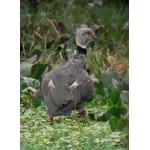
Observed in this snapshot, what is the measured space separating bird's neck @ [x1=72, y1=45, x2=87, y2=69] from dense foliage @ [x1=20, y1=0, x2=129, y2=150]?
62 millimetres

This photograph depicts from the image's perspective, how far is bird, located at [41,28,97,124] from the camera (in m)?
5.73

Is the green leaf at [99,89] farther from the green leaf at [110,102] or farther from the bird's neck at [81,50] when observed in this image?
the bird's neck at [81,50]

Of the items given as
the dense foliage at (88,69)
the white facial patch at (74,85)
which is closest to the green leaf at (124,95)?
the dense foliage at (88,69)

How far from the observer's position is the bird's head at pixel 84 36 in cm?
593

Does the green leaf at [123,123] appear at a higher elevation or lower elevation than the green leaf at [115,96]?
lower

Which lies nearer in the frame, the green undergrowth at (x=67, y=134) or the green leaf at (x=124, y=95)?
the green undergrowth at (x=67, y=134)

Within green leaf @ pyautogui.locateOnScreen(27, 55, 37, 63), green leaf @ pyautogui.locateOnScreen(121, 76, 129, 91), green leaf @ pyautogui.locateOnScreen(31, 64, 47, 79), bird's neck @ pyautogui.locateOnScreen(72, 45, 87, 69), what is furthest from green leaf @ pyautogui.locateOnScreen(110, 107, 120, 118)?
green leaf @ pyautogui.locateOnScreen(27, 55, 37, 63)

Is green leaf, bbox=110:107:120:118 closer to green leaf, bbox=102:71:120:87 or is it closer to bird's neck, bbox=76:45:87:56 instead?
green leaf, bbox=102:71:120:87

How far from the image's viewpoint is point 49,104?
575 cm

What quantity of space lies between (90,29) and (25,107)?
514mm

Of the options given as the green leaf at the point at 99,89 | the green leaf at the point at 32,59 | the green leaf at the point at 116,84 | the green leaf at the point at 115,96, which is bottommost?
the green leaf at the point at 115,96

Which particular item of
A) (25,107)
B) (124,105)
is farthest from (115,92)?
(25,107)

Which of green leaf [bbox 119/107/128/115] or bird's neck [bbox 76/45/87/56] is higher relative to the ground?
bird's neck [bbox 76/45/87/56]
